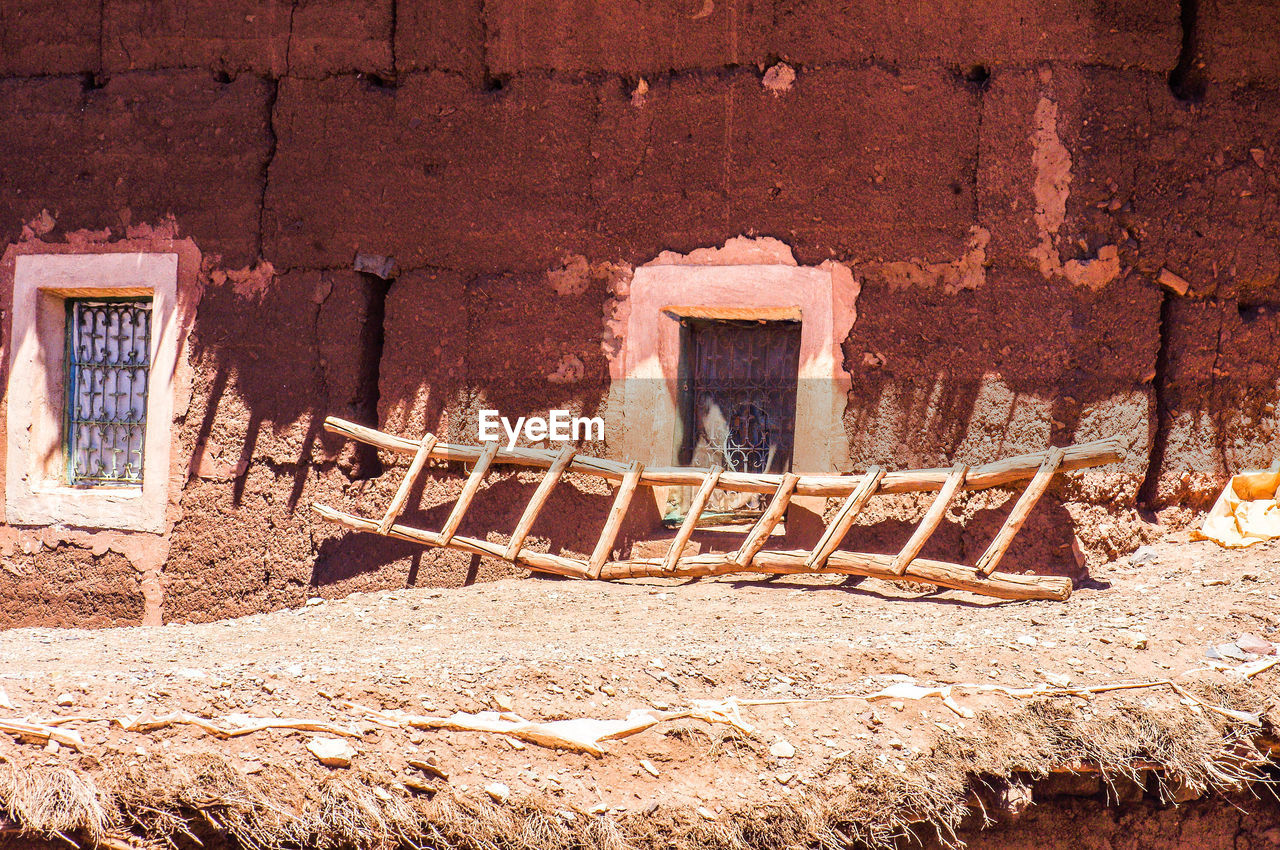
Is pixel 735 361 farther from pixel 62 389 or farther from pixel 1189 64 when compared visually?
pixel 62 389

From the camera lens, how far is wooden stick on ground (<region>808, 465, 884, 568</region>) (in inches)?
151

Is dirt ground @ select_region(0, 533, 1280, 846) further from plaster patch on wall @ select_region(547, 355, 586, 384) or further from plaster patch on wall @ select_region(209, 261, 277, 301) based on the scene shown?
plaster patch on wall @ select_region(209, 261, 277, 301)

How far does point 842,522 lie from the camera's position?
12.6 ft

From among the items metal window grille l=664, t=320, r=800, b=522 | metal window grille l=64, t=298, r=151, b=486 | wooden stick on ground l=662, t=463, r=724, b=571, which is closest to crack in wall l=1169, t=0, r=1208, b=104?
metal window grille l=664, t=320, r=800, b=522

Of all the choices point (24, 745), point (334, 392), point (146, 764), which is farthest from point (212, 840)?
point (334, 392)

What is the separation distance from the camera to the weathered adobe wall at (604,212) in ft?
13.2

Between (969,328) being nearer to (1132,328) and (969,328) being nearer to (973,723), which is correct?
(1132,328)

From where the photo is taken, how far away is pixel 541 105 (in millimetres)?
4477

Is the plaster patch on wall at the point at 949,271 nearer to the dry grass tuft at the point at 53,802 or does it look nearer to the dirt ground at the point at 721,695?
the dirt ground at the point at 721,695

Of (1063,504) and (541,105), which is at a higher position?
(541,105)

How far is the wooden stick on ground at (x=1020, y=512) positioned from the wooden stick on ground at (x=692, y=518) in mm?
1008

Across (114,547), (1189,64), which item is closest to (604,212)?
(1189,64)

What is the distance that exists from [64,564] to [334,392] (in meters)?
1.54

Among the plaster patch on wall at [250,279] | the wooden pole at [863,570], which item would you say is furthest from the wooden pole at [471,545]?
the plaster patch on wall at [250,279]
